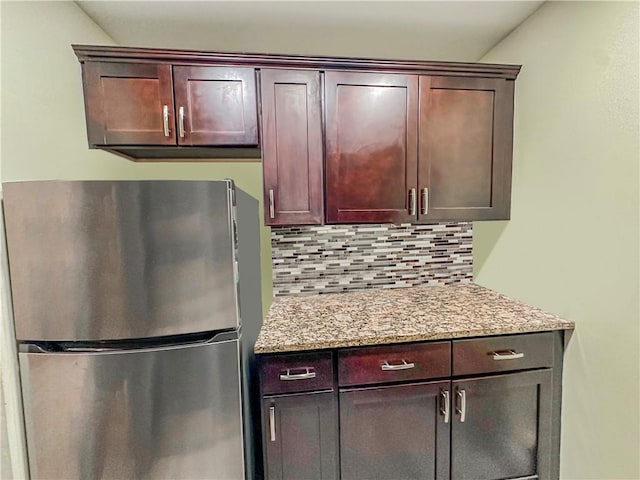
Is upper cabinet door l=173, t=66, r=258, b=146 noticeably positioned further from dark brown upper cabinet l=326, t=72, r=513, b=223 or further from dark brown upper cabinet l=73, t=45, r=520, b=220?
dark brown upper cabinet l=326, t=72, r=513, b=223

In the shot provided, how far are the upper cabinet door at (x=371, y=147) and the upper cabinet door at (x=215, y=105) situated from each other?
38 centimetres

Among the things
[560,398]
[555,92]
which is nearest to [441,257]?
[560,398]

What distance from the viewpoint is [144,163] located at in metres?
1.81

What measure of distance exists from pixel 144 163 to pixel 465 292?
2.05 m

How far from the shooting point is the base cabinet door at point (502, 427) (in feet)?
4.50

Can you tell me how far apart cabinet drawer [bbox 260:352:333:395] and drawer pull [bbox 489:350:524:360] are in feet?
2.38

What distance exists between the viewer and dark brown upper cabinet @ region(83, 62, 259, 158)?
1372 millimetres

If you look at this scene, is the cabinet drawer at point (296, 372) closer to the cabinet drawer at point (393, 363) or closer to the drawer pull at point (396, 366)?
the cabinet drawer at point (393, 363)

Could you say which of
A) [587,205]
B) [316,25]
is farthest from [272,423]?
[316,25]

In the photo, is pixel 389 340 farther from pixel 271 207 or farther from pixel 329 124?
pixel 329 124

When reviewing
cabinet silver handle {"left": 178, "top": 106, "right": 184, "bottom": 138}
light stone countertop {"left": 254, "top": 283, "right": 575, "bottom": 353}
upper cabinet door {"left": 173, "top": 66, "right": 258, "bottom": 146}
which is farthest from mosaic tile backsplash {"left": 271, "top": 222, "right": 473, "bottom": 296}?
cabinet silver handle {"left": 178, "top": 106, "right": 184, "bottom": 138}

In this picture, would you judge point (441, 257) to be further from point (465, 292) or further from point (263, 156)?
point (263, 156)

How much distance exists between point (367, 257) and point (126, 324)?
1.32 meters

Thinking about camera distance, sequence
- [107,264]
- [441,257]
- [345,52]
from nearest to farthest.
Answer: [107,264] → [345,52] → [441,257]
